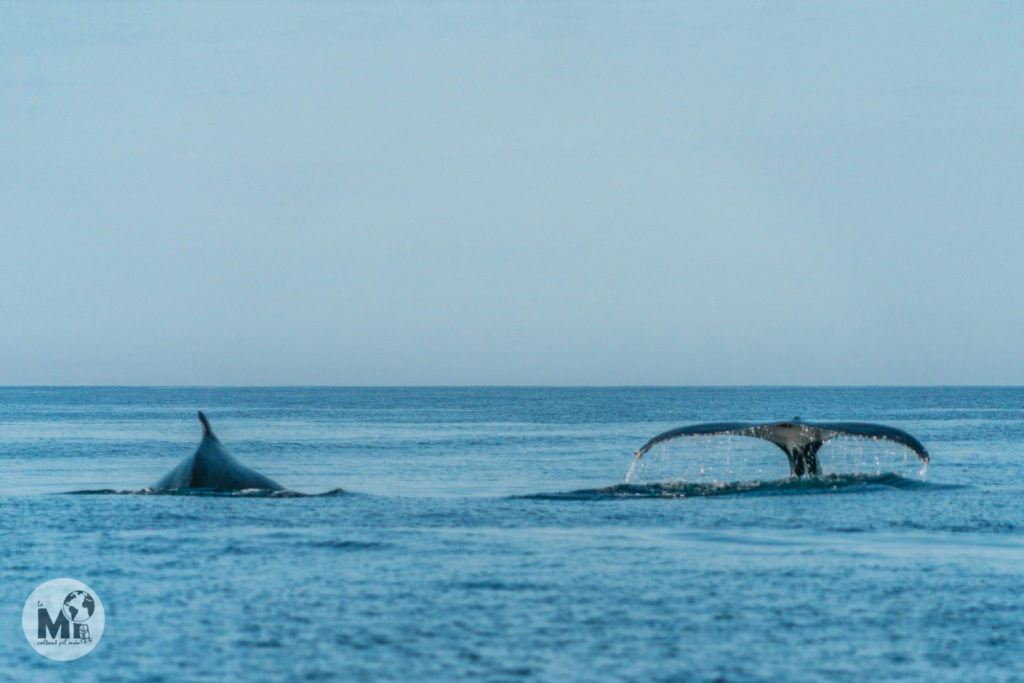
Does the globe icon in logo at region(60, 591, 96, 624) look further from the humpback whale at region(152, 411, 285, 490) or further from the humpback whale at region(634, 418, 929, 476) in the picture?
the humpback whale at region(152, 411, 285, 490)

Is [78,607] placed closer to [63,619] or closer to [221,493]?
[63,619]

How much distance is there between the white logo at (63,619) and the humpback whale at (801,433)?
10146 millimetres

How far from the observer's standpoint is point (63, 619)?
43.6 feet

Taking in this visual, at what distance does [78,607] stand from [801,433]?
17.2 metres

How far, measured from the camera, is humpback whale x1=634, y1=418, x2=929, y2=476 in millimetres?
21578

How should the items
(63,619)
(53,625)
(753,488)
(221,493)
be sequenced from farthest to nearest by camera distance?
(753,488) → (221,493) → (63,619) → (53,625)

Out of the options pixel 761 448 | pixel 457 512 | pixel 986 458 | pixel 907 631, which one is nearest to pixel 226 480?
pixel 457 512

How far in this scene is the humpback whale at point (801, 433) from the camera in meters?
21.6

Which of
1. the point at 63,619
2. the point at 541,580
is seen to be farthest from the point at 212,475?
the point at 541,580

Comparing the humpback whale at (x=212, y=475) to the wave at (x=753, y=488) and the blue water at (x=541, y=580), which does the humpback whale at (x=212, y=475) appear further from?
the wave at (x=753, y=488)

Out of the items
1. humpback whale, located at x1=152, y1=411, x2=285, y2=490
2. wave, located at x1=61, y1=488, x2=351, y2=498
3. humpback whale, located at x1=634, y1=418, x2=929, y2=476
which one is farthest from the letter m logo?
humpback whale, located at x1=152, y1=411, x2=285, y2=490

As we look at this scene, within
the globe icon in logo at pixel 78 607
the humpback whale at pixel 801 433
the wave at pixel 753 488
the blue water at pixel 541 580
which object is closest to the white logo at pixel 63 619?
the globe icon in logo at pixel 78 607

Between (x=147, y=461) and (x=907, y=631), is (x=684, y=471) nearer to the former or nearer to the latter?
(x=147, y=461)

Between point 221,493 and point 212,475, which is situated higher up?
point 212,475
